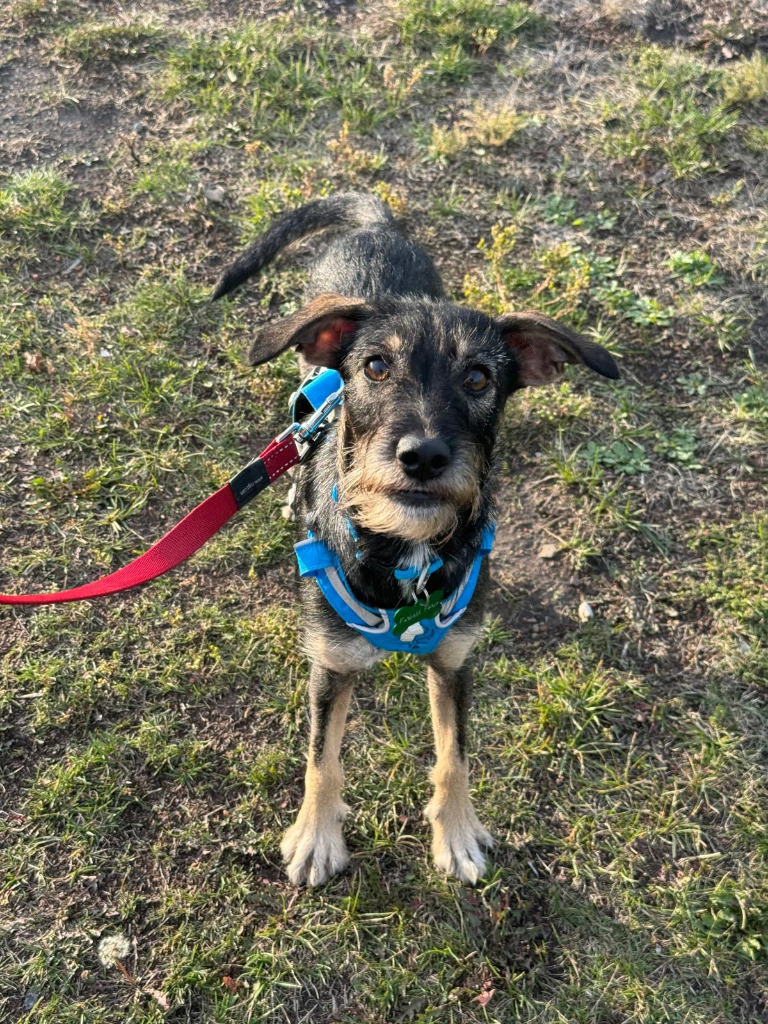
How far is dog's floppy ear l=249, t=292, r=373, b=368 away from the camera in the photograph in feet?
8.86

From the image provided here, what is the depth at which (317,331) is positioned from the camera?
306 cm

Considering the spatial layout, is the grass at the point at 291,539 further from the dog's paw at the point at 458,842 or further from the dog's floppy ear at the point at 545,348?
the dog's floppy ear at the point at 545,348

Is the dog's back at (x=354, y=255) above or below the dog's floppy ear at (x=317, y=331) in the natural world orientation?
below

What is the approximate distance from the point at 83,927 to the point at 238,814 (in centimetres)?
75


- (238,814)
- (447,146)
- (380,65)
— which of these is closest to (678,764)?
(238,814)


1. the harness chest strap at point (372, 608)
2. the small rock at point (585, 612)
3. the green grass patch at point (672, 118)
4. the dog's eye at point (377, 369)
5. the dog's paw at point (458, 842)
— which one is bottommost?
the dog's paw at point (458, 842)

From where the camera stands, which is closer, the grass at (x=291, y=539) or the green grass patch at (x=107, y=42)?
the grass at (x=291, y=539)

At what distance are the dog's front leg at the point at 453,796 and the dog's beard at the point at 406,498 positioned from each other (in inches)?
36.5

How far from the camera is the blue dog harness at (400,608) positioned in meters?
2.94

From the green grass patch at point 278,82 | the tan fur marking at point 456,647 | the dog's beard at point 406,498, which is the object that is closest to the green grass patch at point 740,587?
the tan fur marking at point 456,647

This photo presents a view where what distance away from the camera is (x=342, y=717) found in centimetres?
351

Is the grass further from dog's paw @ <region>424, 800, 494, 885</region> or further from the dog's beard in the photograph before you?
the dog's beard

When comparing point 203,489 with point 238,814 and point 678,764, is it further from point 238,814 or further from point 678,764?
point 678,764

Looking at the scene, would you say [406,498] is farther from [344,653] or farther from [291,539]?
[291,539]
